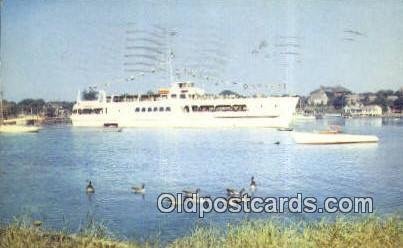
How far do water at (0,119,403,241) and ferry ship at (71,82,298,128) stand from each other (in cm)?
70

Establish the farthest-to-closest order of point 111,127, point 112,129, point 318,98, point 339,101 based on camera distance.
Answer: point 111,127
point 112,129
point 339,101
point 318,98

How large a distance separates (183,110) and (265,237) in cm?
464

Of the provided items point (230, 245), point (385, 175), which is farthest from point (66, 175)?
point (385, 175)

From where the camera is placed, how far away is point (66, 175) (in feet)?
17.2

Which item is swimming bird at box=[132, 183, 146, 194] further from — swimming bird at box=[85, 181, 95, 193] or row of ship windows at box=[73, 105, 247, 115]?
row of ship windows at box=[73, 105, 247, 115]

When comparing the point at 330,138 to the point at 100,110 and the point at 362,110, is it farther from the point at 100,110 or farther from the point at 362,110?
the point at 100,110

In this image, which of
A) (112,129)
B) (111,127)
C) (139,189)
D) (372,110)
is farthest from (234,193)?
(111,127)

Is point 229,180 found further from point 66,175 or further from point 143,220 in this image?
point 66,175

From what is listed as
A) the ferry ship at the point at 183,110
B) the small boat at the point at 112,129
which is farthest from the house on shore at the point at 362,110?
the small boat at the point at 112,129

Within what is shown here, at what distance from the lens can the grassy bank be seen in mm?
3959

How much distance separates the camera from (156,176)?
5066 mm

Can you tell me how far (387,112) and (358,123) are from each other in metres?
0.60

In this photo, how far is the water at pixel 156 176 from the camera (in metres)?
4.93

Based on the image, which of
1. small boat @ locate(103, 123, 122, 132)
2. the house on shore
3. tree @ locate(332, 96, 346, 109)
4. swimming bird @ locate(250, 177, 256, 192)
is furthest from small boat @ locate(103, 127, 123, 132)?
the house on shore
